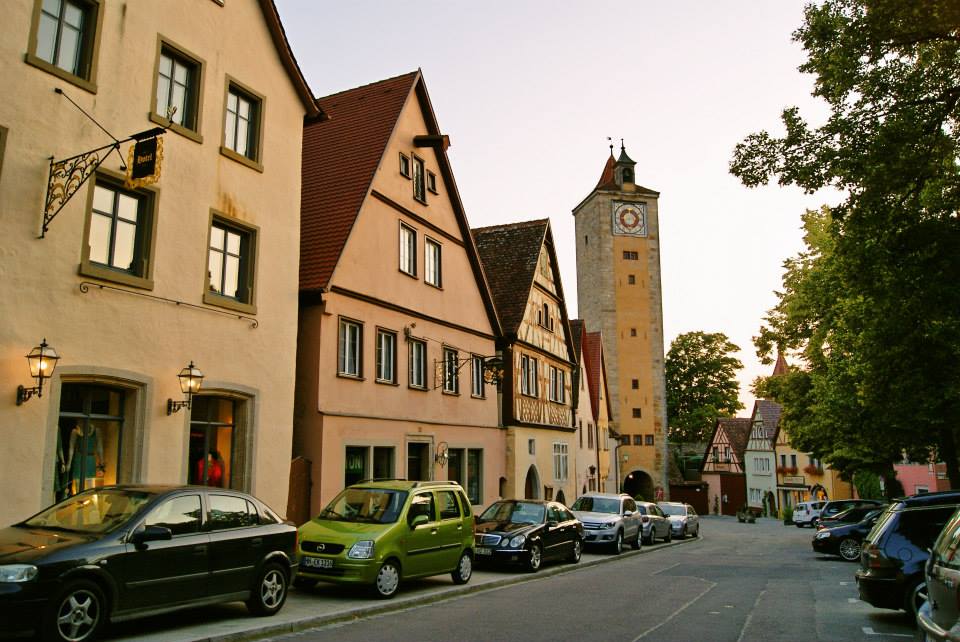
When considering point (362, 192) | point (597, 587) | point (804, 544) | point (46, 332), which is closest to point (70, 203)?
point (46, 332)

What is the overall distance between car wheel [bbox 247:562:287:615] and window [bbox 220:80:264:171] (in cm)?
814

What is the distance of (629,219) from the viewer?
7012cm

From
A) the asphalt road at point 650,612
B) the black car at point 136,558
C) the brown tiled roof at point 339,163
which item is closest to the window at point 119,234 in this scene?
the black car at point 136,558

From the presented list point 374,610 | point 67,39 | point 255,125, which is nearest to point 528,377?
point 255,125

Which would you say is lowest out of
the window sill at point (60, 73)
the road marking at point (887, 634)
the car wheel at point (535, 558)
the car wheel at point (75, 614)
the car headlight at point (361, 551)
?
the road marking at point (887, 634)

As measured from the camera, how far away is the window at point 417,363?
21734 millimetres

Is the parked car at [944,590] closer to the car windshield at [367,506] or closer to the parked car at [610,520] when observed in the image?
the car windshield at [367,506]

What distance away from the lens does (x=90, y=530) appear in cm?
870

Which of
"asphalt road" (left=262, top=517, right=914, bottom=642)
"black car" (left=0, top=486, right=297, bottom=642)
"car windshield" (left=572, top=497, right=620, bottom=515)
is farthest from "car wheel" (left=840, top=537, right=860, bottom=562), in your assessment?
"black car" (left=0, top=486, right=297, bottom=642)

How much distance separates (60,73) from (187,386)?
516 cm

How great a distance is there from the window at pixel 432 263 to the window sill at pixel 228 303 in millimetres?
8123

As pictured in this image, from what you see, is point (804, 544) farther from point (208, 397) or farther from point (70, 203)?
point (70, 203)

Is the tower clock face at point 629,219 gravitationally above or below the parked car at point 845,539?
above

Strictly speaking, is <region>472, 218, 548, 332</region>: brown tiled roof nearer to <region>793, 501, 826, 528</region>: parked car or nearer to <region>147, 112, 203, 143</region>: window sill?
<region>147, 112, 203, 143</region>: window sill
